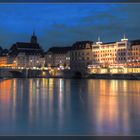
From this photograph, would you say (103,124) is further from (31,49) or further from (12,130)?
(31,49)

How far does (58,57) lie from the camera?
78625mm

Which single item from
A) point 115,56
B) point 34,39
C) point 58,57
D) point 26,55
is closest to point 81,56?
point 58,57

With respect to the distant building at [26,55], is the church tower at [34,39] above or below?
above

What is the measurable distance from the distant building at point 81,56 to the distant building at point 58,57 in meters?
2.74

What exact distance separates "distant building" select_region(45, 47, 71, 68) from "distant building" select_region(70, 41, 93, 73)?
9.00 ft

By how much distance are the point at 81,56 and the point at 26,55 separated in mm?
15826

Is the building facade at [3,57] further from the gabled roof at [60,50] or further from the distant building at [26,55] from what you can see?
the gabled roof at [60,50]

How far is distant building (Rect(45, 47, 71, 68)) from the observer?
249ft

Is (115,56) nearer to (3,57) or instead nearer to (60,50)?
(60,50)

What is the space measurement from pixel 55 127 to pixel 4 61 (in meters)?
84.0

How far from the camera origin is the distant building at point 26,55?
8169cm

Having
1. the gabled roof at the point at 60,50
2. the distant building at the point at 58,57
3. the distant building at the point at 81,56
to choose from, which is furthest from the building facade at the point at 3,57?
the distant building at the point at 81,56

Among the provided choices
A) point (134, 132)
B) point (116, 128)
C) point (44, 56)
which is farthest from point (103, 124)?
point (44, 56)

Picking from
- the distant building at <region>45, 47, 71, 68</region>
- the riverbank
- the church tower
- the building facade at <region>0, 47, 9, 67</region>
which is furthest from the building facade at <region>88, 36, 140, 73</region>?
the church tower
